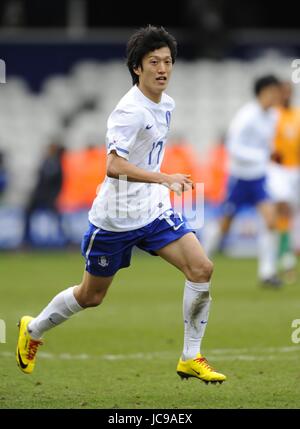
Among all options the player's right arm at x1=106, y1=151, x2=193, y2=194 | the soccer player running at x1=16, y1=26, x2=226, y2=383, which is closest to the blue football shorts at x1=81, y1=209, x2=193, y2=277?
the soccer player running at x1=16, y1=26, x2=226, y2=383

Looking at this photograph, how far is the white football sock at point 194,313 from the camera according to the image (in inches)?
307

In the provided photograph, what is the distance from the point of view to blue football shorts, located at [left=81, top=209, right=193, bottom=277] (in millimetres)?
7871

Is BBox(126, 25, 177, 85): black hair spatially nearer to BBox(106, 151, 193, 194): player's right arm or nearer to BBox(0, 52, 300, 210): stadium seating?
BBox(106, 151, 193, 194): player's right arm

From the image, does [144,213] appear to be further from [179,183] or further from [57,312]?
[57,312]

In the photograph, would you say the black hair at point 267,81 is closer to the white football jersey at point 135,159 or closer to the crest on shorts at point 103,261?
the white football jersey at point 135,159

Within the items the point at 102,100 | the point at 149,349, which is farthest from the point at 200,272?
the point at 102,100

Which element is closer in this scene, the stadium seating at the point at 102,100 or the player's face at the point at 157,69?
the player's face at the point at 157,69

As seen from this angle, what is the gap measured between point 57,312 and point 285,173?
9438 millimetres

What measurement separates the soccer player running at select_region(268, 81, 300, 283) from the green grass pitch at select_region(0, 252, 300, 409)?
0.71 meters

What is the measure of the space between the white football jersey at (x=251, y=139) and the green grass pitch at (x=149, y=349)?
1.69m

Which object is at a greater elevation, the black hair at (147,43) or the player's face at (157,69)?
the black hair at (147,43)

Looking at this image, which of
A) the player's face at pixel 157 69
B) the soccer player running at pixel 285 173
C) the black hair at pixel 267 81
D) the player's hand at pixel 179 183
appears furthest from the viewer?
the soccer player running at pixel 285 173

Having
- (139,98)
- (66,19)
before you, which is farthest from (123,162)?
(66,19)

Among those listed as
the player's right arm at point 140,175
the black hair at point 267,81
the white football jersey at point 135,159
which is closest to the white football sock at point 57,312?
the white football jersey at point 135,159
